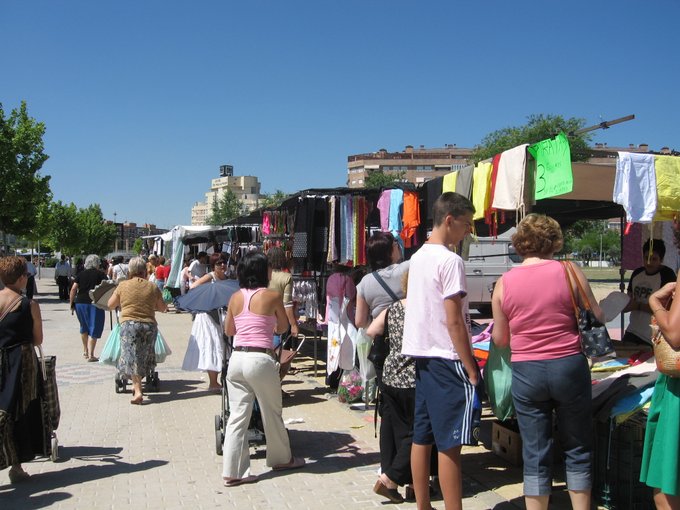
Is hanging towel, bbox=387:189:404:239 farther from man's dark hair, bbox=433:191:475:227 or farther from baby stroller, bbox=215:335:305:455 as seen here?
man's dark hair, bbox=433:191:475:227

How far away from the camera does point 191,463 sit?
537 centimetres

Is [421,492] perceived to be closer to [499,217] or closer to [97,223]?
[499,217]

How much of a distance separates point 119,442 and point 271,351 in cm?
219

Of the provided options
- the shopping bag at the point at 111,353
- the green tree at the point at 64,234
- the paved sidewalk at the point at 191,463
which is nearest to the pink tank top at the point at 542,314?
the paved sidewalk at the point at 191,463

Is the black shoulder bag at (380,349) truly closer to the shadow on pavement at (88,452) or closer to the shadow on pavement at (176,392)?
the shadow on pavement at (88,452)

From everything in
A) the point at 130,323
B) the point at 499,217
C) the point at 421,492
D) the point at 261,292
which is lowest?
the point at 421,492

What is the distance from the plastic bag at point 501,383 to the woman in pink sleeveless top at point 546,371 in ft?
3.00

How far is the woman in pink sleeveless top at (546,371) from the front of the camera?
3408 mm

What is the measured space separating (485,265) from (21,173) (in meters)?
17.8

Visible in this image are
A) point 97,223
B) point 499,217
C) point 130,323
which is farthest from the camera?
point 97,223

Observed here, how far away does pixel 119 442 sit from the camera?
19.8ft

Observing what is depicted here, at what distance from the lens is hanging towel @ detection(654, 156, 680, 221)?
16.6 ft

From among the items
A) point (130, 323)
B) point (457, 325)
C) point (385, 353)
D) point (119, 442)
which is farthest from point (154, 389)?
point (457, 325)

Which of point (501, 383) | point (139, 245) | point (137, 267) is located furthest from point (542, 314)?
point (139, 245)
